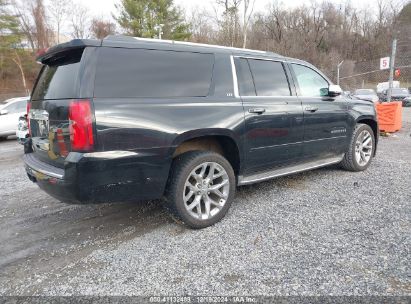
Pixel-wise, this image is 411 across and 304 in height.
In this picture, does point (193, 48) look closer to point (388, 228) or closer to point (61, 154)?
point (61, 154)

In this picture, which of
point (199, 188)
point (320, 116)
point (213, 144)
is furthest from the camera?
point (320, 116)

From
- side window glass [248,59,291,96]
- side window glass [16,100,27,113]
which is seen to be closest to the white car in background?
side window glass [16,100,27,113]

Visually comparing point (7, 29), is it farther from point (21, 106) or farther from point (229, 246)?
point (229, 246)

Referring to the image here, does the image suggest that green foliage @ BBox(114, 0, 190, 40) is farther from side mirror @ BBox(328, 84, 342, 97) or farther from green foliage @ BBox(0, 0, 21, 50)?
side mirror @ BBox(328, 84, 342, 97)

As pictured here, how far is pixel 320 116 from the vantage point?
14.1 feet

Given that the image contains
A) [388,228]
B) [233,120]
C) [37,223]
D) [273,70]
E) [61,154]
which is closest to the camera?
[61,154]

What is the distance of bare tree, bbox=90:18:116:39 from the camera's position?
39281mm

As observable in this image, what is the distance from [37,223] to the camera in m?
3.56

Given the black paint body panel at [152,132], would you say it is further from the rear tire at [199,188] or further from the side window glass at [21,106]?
the side window glass at [21,106]

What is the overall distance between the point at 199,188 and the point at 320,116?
2.18m

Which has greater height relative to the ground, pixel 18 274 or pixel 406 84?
pixel 406 84

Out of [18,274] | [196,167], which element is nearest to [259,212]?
[196,167]

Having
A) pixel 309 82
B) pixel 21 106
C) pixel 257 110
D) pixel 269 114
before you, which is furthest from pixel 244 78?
pixel 21 106

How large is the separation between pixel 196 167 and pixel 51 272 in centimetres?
156
